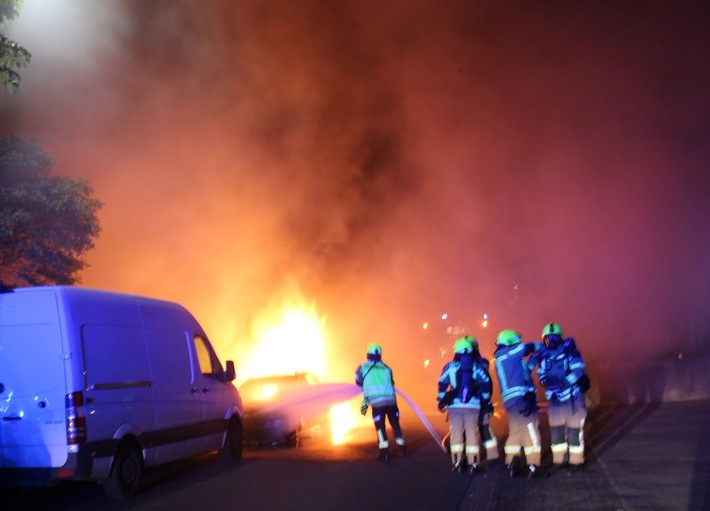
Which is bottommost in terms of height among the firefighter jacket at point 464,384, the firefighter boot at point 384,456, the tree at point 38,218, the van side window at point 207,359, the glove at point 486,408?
the firefighter boot at point 384,456

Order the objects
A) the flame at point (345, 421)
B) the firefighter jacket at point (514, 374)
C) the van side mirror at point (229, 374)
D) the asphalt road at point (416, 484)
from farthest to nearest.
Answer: the flame at point (345, 421) → the van side mirror at point (229, 374) → the firefighter jacket at point (514, 374) → the asphalt road at point (416, 484)

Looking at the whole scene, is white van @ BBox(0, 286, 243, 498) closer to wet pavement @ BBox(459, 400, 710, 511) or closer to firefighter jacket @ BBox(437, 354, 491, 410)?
firefighter jacket @ BBox(437, 354, 491, 410)

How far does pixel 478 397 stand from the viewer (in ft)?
30.2

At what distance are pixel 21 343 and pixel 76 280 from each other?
781cm

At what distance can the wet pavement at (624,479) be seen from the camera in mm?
7031

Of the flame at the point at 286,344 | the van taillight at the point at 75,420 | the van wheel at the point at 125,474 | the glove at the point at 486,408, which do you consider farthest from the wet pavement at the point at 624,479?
the flame at the point at 286,344

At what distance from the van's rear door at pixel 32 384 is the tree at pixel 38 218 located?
18.6ft

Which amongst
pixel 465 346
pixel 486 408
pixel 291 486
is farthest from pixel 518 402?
pixel 291 486

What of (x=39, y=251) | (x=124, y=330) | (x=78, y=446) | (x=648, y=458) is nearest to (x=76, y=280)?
(x=39, y=251)

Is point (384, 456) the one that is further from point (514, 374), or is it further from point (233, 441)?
point (514, 374)

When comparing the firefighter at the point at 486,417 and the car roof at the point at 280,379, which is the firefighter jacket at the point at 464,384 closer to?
the firefighter at the point at 486,417

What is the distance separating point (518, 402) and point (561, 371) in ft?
1.93

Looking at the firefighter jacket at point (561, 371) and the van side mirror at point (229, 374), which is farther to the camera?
the van side mirror at point (229, 374)

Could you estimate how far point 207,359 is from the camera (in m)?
11.5
